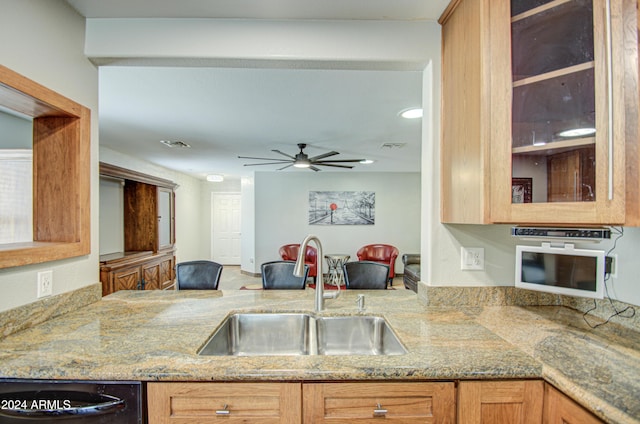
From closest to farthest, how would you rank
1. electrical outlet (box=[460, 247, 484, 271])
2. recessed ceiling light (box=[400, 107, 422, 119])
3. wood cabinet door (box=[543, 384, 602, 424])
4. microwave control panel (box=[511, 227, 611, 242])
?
1. wood cabinet door (box=[543, 384, 602, 424])
2. microwave control panel (box=[511, 227, 611, 242])
3. electrical outlet (box=[460, 247, 484, 271])
4. recessed ceiling light (box=[400, 107, 422, 119])

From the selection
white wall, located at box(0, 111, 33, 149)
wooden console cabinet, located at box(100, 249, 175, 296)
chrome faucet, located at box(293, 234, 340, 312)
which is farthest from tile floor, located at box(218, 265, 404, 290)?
chrome faucet, located at box(293, 234, 340, 312)

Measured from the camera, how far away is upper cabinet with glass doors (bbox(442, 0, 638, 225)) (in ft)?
3.02

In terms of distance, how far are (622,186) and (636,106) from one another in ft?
0.80

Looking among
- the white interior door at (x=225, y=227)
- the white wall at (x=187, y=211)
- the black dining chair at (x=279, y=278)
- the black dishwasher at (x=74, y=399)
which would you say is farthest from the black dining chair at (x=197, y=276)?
the white interior door at (x=225, y=227)

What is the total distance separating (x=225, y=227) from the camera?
7.89 m

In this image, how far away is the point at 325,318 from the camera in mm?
1473

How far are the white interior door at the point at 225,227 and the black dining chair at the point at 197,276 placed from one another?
5725 mm

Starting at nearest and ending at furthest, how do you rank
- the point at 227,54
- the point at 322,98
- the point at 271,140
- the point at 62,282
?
the point at 62,282 < the point at 227,54 < the point at 322,98 < the point at 271,140

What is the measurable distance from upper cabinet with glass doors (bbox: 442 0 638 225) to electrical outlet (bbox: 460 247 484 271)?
45 cm

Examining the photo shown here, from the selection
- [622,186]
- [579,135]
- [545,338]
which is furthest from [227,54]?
[545,338]

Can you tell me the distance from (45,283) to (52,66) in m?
1.00

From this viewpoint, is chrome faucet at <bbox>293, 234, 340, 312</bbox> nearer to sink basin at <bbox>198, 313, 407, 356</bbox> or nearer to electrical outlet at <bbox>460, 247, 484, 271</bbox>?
sink basin at <bbox>198, 313, 407, 356</bbox>

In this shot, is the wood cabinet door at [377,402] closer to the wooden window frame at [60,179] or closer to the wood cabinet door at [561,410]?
the wood cabinet door at [561,410]

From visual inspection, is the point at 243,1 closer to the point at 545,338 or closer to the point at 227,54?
the point at 227,54
